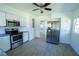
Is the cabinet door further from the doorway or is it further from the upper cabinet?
A: the doorway

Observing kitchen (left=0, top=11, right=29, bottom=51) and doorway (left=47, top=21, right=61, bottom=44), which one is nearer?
kitchen (left=0, top=11, right=29, bottom=51)

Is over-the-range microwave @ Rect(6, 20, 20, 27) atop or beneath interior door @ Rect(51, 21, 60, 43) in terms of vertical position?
atop

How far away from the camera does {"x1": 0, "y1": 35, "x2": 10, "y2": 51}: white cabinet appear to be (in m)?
2.97

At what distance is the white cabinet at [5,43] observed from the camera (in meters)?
2.97

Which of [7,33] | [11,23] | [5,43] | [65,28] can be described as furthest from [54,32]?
[5,43]

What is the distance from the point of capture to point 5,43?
10.3ft

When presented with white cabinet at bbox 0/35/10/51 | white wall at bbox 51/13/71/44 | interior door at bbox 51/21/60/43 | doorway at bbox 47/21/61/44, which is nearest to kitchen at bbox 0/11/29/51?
white cabinet at bbox 0/35/10/51

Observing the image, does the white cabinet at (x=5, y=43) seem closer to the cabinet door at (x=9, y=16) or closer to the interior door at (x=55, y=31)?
the cabinet door at (x=9, y=16)

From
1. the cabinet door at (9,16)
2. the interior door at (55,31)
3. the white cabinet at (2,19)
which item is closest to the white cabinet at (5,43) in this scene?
the white cabinet at (2,19)

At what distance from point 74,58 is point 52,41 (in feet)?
14.4

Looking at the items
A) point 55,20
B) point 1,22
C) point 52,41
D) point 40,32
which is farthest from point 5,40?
point 40,32

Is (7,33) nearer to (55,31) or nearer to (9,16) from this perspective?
(9,16)

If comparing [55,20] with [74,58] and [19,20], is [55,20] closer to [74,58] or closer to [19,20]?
[19,20]

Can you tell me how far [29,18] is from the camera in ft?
19.3
